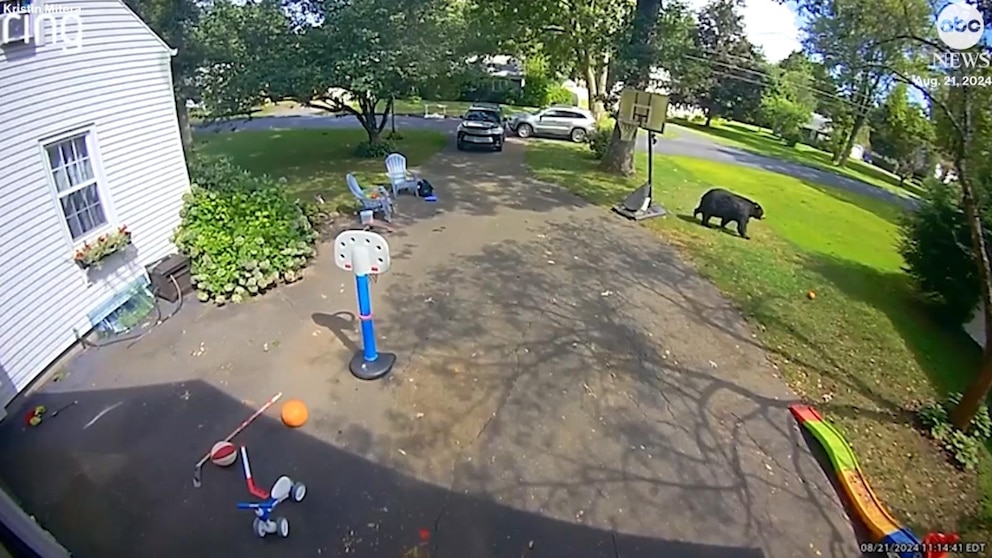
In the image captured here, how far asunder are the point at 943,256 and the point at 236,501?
1096 centimetres

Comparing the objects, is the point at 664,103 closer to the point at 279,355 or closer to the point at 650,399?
the point at 650,399

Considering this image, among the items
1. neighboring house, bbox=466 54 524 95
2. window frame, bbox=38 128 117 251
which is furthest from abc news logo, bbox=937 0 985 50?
neighboring house, bbox=466 54 524 95

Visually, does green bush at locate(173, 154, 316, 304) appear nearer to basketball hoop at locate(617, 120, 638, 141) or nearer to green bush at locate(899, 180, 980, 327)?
basketball hoop at locate(617, 120, 638, 141)

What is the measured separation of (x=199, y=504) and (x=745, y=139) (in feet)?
110

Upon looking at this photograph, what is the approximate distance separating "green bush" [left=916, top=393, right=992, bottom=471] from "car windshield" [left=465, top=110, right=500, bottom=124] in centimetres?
1583

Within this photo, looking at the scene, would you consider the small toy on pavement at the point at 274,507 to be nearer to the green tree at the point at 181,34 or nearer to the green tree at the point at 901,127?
the green tree at the point at 181,34

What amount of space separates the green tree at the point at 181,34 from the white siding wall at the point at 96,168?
15.0 ft

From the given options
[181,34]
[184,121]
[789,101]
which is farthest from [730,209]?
[789,101]

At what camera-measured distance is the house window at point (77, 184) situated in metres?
6.39

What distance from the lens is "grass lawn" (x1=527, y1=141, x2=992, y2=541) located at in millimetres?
5438

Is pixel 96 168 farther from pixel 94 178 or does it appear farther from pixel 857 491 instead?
pixel 857 491

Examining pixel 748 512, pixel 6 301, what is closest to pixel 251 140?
pixel 6 301

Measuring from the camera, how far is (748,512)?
474 cm

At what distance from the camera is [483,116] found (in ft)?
64.7
